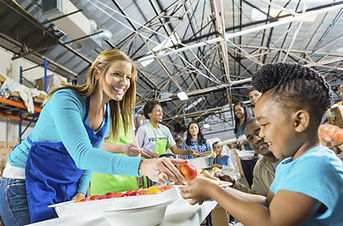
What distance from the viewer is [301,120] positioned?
0.84m

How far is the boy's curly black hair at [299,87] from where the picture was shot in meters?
0.85

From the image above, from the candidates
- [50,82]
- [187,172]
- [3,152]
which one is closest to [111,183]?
[187,172]

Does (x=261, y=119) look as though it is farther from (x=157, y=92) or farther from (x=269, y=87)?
(x=157, y=92)

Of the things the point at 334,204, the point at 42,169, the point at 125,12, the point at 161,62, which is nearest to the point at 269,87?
the point at 334,204

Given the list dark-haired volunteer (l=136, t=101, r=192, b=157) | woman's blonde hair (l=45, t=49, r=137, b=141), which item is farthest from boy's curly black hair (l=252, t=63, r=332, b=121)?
dark-haired volunteer (l=136, t=101, r=192, b=157)

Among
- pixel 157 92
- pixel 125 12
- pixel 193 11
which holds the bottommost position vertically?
pixel 157 92

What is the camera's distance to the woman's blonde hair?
54.6 inches

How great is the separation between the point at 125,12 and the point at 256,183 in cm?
530

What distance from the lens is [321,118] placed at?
0.86m

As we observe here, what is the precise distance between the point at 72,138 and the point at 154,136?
2.57 metres

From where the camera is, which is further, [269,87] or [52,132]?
[52,132]

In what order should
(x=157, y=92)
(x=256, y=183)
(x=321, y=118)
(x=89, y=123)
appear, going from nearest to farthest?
(x=321, y=118) → (x=89, y=123) → (x=256, y=183) → (x=157, y=92)

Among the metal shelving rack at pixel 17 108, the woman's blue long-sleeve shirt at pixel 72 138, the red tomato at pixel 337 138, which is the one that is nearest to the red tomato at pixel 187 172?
the woman's blue long-sleeve shirt at pixel 72 138

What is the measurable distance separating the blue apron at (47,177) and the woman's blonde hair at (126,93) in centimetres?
31
